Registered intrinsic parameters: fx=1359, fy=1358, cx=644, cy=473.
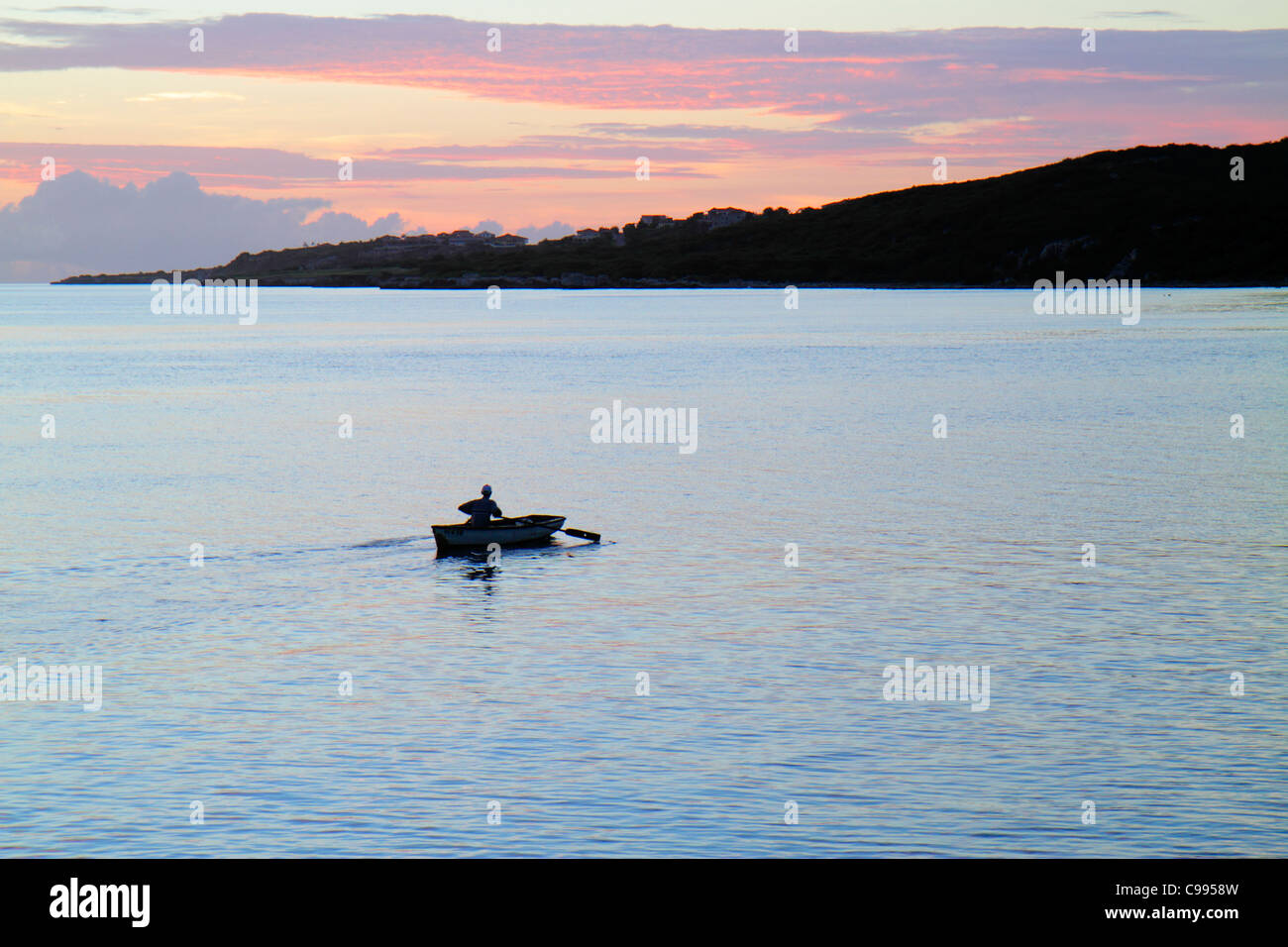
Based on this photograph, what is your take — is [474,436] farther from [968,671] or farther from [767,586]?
[968,671]

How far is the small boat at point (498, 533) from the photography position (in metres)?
44.6

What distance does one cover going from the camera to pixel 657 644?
1293 inches

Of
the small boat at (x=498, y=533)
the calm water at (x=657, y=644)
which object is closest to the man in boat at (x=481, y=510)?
the small boat at (x=498, y=533)

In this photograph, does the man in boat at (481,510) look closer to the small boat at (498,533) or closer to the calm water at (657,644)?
the small boat at (498,533)

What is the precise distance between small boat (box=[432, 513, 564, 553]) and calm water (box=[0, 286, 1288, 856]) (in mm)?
666

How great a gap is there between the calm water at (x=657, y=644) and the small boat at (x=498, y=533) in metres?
0.67

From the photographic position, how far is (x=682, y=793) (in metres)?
22.4

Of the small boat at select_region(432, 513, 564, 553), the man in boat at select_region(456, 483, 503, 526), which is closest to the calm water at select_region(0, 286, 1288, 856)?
the small boat at select_region(432, 513, 564, 553)

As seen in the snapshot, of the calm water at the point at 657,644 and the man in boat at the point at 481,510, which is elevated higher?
the man in boat at the point at 481,510

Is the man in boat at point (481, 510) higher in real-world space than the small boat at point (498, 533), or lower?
higher

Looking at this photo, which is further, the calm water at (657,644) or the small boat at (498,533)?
the small boat at (498,533)

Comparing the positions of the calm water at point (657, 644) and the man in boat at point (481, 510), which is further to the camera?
the man in boat at point (481, 510)

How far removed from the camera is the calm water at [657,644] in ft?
70.7
